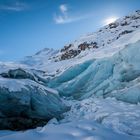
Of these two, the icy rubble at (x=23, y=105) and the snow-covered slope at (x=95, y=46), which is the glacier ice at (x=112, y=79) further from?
the icy rubble at (x=23, y=105)

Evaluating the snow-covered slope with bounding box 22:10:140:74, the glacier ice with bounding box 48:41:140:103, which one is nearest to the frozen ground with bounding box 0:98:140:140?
the glacier ice with bounding box 48:41:140:103

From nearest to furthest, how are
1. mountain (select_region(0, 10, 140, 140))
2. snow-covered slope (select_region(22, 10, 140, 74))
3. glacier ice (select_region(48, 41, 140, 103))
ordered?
1. mountain (select_region(0, 10, 140, 140))
2. glacier ice (select_region(48, 41, 140, 103))
3. snow-covered slope (select_region(22, 10, 140, 74))

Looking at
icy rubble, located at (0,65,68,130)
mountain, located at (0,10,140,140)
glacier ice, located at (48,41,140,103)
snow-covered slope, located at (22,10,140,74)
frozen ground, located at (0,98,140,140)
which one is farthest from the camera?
snow-covered slope, located at (22,10,140,74)

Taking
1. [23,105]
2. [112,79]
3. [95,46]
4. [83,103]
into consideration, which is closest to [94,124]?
[23,105]

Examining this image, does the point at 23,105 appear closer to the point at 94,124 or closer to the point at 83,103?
the point at 83,103

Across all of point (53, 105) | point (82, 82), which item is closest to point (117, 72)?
point (82, 82)

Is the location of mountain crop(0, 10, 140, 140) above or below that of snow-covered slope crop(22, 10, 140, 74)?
below

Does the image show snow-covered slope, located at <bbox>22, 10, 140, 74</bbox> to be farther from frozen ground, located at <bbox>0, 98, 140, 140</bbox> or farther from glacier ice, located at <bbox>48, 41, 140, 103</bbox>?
frozen ground, located at <bbox>0, 98, 140, 140</bbox>

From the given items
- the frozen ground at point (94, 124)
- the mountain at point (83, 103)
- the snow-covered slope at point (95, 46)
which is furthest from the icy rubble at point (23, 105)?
the snow-covered slope at point (95, 46)

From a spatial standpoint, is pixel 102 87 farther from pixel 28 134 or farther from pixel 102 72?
pixel 28 134

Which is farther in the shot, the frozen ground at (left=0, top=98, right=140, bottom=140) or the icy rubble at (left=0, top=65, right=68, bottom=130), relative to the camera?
the icy rubble at (left=0, top=65, right=68, bottom=130)

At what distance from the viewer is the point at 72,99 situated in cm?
1905

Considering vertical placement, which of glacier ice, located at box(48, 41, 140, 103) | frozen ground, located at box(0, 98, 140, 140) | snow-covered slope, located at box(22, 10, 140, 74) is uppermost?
snow-covered slope, located at box(22, 10, 140, 74)

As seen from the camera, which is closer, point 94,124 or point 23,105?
point 94,124
